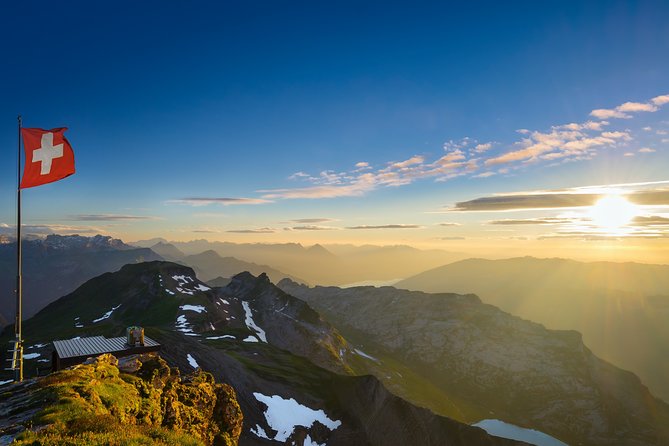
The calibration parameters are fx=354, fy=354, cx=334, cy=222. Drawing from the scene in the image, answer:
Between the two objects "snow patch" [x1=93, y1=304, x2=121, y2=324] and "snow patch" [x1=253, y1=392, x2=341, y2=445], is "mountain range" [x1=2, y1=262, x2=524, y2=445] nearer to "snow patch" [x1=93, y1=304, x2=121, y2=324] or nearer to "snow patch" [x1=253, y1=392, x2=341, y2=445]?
"snow patch" [x1=253, y1=392, x2=341, y2=445]

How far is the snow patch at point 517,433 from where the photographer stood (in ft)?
480

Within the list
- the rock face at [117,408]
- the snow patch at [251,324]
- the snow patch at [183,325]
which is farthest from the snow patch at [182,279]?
the rock face at [117,408]

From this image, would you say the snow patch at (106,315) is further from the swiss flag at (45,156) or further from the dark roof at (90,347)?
the swiss flag at (45,156)

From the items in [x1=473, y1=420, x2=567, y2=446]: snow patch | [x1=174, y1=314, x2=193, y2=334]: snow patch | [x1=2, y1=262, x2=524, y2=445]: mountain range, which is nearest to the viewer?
[x1=2, y1=262, x2=524, y2=445]: mountain range

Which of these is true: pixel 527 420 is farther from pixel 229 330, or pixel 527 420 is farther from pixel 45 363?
pixel 45 363

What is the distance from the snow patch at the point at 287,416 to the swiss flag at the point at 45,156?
50765 mm

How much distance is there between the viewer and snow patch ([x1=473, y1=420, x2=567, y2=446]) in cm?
14638

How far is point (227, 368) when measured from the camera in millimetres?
68625

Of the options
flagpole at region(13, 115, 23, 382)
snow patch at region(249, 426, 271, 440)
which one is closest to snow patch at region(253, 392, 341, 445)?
snow patch at region(249, 426, 271, 440)

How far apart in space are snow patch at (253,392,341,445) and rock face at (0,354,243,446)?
111ft

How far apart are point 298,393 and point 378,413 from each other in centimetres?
1793

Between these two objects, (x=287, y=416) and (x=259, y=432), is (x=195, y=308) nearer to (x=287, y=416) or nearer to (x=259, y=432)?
(x=287, y=416)

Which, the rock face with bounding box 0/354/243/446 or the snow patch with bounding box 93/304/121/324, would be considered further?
the snow patch with bounding box 93/304/121/324

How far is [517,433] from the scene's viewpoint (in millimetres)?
151125
